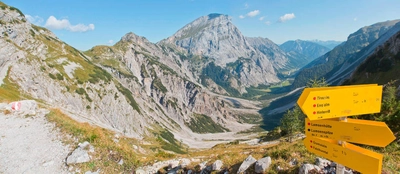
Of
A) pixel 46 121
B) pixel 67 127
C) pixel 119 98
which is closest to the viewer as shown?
pixel 67 127

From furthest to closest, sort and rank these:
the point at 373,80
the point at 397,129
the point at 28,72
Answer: the point at 373,80
the point at 28,72
the point at 397,129

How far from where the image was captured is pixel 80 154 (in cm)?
1809

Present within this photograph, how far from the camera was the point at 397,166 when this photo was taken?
11.1 metres

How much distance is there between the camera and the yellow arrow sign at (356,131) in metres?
6.41

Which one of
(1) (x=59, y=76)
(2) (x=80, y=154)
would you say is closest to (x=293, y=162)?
(2) (x=80, y=154)

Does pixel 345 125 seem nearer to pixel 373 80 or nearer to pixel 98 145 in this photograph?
pixel 98 145

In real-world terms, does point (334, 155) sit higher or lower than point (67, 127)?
higher

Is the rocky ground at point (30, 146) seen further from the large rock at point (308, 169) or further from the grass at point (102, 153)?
the large rock at point (308, 169)

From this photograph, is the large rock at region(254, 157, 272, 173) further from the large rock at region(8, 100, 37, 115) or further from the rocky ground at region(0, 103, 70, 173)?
the large rock at region(8, 100, 37, 115)

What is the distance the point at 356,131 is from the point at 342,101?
0.95 m

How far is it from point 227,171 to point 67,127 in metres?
17.0

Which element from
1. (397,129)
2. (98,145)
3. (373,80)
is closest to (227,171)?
(98,145)

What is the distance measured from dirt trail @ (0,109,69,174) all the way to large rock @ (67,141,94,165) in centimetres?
66

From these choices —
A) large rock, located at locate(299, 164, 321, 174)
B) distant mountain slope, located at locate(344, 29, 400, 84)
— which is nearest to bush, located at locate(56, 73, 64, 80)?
large rock, located at locate(299, 164, 321, 174)
